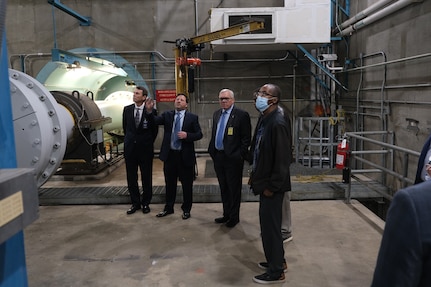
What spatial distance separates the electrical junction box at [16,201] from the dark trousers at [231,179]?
2.80m

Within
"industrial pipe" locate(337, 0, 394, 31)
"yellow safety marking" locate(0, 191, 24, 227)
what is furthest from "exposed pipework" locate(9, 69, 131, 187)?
"industrial pipe" locate(337, 0, 394, 31)

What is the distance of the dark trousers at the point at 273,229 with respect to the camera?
2.65 meters

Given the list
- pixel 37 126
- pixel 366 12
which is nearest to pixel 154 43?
pixel 366 12

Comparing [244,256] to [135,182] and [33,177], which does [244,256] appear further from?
[33,177]

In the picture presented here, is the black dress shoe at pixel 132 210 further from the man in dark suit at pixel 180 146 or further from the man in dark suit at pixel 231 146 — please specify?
the man in dark suit at pixel 231 146

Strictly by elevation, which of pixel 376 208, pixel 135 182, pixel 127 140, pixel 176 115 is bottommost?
pixel 376 208

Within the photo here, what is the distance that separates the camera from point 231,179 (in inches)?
151

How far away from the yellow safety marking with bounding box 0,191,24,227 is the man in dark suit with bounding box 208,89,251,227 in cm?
285

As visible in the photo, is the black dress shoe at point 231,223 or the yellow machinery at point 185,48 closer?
the black dress shoe at point 231,223

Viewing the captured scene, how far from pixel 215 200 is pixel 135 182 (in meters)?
1.12

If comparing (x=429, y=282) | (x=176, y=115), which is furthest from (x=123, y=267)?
(x=429, y=282)

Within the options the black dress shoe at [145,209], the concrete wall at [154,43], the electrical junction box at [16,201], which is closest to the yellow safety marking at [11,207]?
the electrical junction box at [16,201]

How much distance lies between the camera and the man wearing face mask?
2.58 metres

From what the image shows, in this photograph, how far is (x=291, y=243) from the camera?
11.4ft
